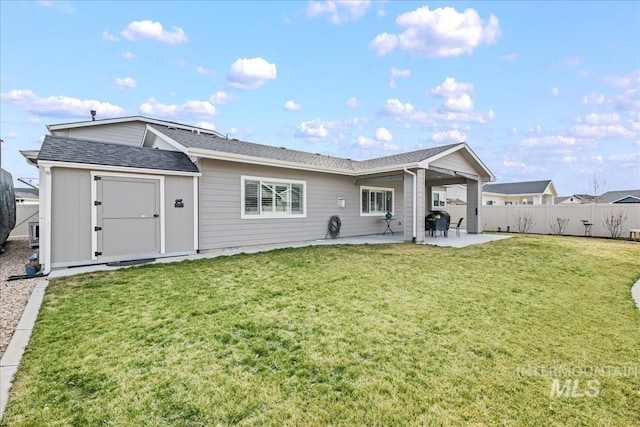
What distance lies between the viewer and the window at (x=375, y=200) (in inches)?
501

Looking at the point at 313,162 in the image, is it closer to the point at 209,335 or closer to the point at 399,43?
the point at 399,43

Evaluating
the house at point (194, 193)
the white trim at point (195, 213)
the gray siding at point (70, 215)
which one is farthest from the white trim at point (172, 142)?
the gray siding at point (70, 215)

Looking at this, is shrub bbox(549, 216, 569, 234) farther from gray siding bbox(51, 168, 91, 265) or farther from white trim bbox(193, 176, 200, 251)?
gray siding bbox(51, 168, 91, 265)

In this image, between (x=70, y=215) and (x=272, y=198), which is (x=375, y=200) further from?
(x=70, y=215)

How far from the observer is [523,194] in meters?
27.3

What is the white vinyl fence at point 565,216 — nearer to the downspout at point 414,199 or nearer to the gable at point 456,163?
the gable at point 456,163

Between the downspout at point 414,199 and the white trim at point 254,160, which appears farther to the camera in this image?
the downspout at point 414,199

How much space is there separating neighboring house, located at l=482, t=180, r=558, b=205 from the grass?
24599 mm

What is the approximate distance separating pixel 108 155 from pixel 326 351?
22.8 ft

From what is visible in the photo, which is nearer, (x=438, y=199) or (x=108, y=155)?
(x=108, y=155)

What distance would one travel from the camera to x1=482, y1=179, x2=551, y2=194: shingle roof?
1068 inches

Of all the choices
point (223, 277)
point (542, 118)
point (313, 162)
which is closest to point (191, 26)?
point (313, 162)

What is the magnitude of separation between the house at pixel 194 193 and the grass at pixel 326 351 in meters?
1.66

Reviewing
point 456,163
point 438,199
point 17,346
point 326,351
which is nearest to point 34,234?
point 17,346
